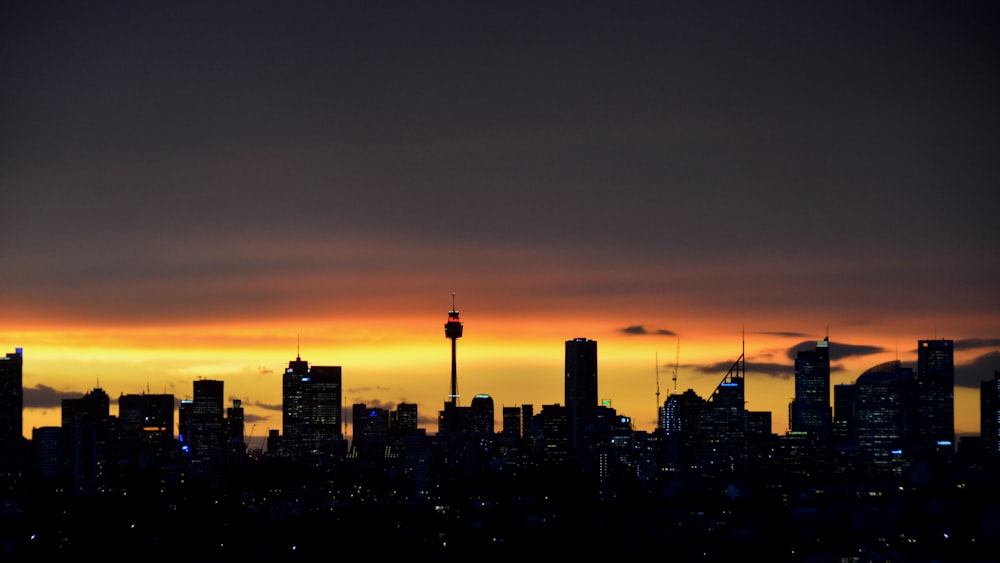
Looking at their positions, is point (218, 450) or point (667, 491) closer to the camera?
point (667, 491)

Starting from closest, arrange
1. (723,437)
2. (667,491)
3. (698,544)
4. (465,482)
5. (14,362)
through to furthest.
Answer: (698,544)
(667,491)
(465,482)
(14,362)
(723,437)

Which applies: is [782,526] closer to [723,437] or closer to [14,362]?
[723,437]

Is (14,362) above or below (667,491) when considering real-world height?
above

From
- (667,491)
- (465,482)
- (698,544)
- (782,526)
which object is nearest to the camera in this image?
(698,544)

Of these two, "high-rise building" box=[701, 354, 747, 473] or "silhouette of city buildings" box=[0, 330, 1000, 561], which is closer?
"silhouette of city buildings" box=[0, 330, 1000, 561]

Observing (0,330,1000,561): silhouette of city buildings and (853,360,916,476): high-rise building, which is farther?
(853,360,916,476): high-rise building

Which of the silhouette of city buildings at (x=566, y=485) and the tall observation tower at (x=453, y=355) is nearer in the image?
the silhouette of city buildings at (x=566, y=485)

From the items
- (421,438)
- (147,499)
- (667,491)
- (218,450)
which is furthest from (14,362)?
(667,491)

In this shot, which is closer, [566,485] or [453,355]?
[566,485]

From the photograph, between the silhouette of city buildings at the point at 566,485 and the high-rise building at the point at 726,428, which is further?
the high-rise building at the point at 726,428

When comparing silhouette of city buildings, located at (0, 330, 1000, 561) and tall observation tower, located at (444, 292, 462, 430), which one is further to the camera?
tall observation tower, located at (444, 292, 462, 430)
